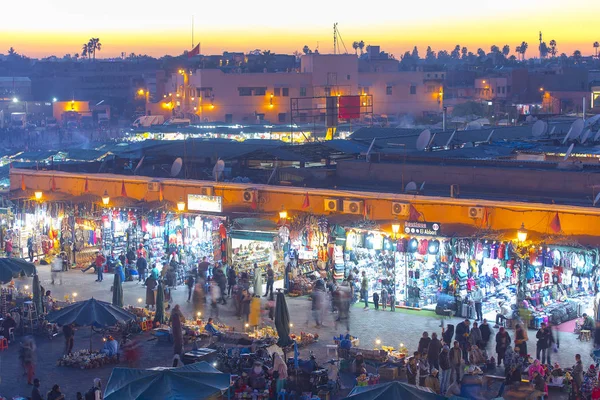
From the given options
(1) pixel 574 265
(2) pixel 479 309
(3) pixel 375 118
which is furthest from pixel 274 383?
(3) pixel 375 118

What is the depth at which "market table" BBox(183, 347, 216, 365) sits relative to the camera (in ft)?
61.5

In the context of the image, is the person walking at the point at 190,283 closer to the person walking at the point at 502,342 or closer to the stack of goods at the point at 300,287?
the stack of goods at the point at 300,287

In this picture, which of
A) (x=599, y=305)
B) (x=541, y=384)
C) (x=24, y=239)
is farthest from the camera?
(x=24, y=239)

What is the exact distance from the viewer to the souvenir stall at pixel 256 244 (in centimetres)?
2667

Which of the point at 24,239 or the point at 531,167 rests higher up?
the point at 531,167

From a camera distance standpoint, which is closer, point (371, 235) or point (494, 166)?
point (371, 235)

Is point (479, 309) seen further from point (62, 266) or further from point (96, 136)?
point (96, 136)

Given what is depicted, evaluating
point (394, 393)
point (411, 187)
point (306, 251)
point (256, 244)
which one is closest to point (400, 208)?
point (411, 187)

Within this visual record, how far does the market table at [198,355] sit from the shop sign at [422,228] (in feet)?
22.4

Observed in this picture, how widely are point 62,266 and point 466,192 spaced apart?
1272 cm

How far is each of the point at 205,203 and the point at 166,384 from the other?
44.4ft

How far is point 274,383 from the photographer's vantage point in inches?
683

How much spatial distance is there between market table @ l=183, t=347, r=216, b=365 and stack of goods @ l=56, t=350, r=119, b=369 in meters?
1.88

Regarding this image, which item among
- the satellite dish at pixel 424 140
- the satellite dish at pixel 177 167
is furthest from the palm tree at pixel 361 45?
the satellite dish at pixel 177 167
